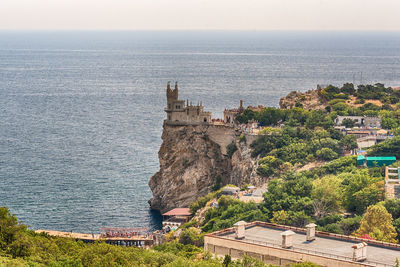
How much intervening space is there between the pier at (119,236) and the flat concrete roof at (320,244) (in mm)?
23537

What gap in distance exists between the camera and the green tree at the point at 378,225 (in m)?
49.2

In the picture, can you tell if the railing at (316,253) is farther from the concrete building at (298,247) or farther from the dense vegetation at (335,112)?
the dense vegetation at (335,112)

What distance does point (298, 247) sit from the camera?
134 ft

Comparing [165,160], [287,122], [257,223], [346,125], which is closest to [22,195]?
[165,160]

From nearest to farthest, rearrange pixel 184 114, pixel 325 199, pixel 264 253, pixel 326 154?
1. pixel 264 253
2. pixel 325 199
3. pixel 326 154
4. pixel 184 114

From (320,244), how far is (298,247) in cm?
144

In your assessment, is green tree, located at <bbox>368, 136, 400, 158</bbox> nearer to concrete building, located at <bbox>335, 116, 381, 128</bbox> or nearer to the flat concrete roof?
concrete building, located at <bbox>335, 116, 381, 128</bbox>

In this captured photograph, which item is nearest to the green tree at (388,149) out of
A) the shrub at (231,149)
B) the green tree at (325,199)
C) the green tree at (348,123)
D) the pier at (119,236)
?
the green tree at (325,199)

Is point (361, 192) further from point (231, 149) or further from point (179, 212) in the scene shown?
point (231, 149)

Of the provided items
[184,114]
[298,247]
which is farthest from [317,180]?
[184,114]

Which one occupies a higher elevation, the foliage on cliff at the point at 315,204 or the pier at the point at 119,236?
the foliage on cliff at the point at 315,204

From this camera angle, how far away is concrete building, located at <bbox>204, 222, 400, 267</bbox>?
1522 inches

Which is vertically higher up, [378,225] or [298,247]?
[298,247]

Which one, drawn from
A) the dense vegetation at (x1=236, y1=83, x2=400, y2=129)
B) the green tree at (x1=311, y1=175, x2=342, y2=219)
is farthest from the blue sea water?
the green tree at (x1=311, y1=175, x2=342, y2=219)
